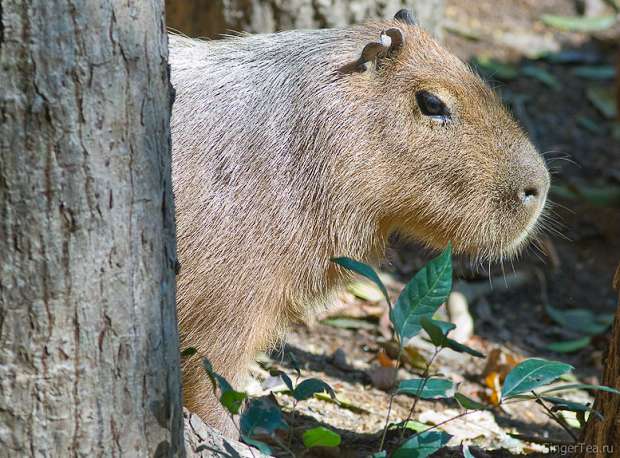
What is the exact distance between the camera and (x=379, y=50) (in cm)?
339

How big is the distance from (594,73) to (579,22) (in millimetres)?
856

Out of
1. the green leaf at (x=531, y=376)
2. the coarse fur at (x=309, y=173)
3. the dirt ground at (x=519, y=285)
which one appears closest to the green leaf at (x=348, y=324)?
the dirt ground at (x=519, y=285)

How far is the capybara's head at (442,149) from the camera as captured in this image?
134 inches

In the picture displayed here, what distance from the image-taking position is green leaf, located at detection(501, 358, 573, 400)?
2566mm

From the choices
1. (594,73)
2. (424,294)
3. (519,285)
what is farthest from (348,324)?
(594,73)

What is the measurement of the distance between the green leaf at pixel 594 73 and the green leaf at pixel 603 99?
147 millimetres

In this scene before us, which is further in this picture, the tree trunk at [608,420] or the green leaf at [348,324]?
the green leaf at [348,324]

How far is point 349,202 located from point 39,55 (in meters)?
1.64

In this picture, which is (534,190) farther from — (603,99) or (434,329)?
(603,99)

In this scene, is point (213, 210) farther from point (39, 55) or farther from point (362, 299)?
point (362, 299)

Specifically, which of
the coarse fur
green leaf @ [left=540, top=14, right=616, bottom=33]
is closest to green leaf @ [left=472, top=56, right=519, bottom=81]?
green leaf @ [left=540, top=14, right=616, bottom=33]

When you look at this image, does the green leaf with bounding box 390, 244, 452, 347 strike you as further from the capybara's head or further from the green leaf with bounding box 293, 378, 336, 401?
the capybara's head

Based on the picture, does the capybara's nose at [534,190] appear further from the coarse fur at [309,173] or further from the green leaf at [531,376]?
the green leaf at [531,376]

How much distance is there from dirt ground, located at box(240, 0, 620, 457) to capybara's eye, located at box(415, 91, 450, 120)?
2.56ft
